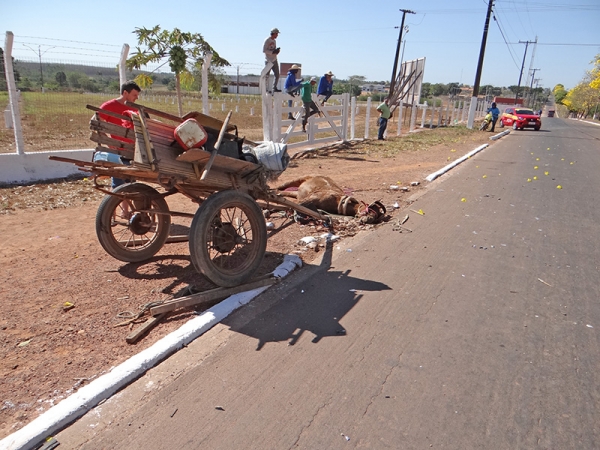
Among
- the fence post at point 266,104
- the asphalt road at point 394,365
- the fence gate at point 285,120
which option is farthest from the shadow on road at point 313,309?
the fence post at point 266,104

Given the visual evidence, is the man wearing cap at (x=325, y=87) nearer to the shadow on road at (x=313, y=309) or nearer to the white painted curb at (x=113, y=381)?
the shadow on road at (x=313, y=309)

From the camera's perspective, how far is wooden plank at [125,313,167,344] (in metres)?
3.39

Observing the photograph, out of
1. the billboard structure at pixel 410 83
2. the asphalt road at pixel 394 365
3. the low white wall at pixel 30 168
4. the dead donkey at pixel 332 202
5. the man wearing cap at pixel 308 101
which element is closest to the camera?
the asphalt road at pixel 394 365

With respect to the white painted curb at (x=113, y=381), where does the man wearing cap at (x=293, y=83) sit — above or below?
above

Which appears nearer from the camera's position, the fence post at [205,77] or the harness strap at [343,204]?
the harness strap at [343,204]

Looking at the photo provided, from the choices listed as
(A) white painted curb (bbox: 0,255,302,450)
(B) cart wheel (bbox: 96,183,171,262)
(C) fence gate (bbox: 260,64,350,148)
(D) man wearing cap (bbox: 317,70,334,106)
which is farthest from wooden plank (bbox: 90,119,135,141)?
(D) man wearing cap (bbox: 317,70,334,106)

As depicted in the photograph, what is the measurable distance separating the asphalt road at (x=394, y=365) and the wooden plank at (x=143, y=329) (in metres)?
0.39

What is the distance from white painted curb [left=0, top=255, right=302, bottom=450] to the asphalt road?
0.08 metres

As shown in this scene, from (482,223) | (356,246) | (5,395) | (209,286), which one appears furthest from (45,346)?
(482,223)

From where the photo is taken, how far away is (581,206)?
8383 mm

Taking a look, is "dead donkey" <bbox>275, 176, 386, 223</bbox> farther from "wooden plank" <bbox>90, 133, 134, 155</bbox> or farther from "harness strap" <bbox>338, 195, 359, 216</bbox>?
"wooden plank" <bbox>90, 133, 134, 155</bbox>

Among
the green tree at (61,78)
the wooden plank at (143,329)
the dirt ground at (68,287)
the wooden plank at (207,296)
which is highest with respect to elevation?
the green tree at (61,78)

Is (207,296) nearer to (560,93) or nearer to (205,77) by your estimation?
(205,77)

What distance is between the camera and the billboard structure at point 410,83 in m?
25.8
